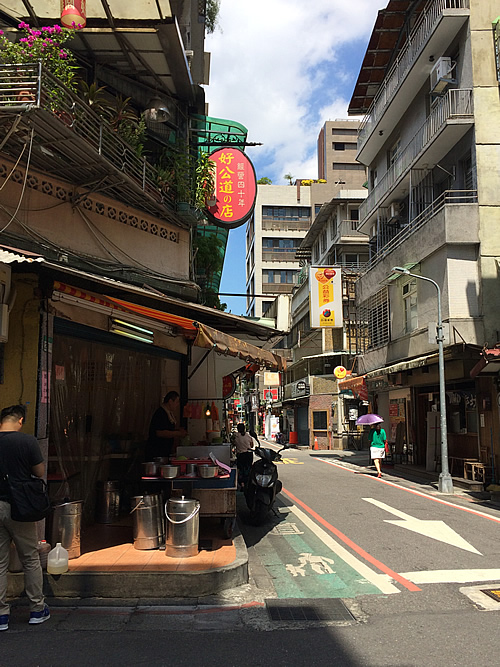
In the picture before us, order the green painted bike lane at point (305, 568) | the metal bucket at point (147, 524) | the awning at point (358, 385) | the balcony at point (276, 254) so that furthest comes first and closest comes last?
1. the balcony at point (276, 254)
2. the awning at point (358, 385)
3. the metal bucket at point (147, 524)
4. the green painted bike lane at point (305, 568)

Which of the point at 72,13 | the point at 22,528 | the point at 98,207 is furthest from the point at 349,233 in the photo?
the point at 22,528

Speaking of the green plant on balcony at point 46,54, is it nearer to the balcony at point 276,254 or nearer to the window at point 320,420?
the window at point 320,420

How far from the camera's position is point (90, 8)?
1134cm

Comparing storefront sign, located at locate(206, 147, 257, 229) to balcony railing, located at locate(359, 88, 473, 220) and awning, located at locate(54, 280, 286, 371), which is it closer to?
awning, located at locate(54, 280, 286, 371)

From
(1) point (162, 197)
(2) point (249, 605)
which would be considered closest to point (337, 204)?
(1) point (162, 197)

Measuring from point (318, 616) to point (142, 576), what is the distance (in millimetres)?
1890

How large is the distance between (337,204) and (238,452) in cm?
3192

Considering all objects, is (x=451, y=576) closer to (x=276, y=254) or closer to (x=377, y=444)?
(x=377, y=444)

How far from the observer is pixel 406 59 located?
22219 millimetres

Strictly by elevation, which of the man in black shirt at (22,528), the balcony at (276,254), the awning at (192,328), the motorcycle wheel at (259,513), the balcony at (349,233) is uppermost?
the balcony at (276,254)

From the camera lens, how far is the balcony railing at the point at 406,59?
1937 cm

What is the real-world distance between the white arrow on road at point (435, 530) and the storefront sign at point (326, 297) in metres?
22.7

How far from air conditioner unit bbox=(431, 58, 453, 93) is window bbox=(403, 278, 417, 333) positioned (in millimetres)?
6971

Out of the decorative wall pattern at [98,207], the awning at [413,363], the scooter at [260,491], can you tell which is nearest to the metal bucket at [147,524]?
the scooter at [260,491]
